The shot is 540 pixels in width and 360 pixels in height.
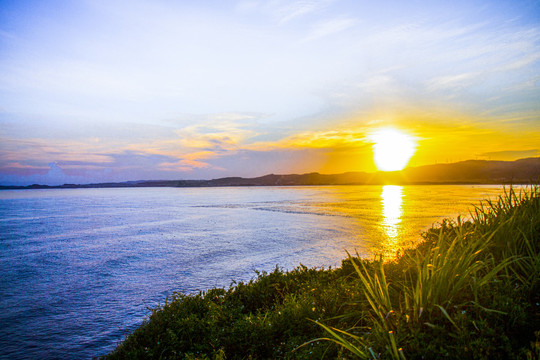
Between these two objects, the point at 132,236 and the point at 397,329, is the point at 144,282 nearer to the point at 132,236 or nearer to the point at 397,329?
the point at 397,329

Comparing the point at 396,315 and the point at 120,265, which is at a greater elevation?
the point at 396,315

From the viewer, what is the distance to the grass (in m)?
3.47

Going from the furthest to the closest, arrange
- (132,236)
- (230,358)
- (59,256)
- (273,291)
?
(132,236)
(59,256)
(273,291)
(230,358)

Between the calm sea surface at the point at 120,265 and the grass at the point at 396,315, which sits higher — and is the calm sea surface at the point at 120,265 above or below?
below

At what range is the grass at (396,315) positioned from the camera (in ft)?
11.4

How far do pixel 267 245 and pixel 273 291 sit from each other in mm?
9310

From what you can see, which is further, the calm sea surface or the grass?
the calm sea surface

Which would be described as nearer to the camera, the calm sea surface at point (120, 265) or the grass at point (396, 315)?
the grass at point (396, 315)

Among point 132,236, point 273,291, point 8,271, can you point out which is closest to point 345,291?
point 273,291

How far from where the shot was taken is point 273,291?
7.37 metres

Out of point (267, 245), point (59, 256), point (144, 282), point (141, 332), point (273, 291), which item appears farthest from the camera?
point (267, 245)

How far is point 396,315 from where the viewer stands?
4.05 m

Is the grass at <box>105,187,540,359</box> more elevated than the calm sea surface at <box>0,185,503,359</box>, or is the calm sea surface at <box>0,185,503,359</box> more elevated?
the grass at <box>105,187,540,359</box>

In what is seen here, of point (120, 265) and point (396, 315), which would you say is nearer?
point (396, 315)
